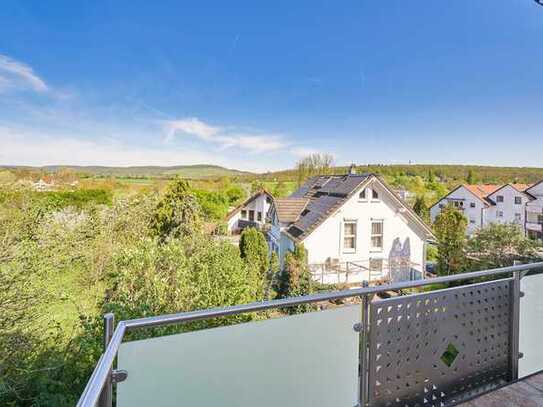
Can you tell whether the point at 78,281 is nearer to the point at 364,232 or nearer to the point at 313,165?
the point at 364,232

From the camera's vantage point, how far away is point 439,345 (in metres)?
1.64

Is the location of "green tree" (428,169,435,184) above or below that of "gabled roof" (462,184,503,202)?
above

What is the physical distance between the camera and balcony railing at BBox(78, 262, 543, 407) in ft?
3.66

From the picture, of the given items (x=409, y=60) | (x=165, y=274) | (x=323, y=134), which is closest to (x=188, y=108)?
(x=323, y=134)

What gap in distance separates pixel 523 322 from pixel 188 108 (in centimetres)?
1337

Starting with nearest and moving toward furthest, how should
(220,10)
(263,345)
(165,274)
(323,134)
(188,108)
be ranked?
(263,345), (165,274), (220,10), (188,108), (323,134)

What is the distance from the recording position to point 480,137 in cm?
1473

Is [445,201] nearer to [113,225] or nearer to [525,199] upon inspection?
[525,199]

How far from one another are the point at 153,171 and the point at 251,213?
5.44 meters

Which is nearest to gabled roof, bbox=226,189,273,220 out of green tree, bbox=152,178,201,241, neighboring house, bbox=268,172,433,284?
neighboring house, bbox=268,172,433,284

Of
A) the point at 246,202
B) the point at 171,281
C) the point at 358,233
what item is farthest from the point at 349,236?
the point at 171,281

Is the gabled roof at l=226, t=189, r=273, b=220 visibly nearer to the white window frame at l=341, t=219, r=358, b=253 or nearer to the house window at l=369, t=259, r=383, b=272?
the white window frame at l=341, t=219, r=358, b=253

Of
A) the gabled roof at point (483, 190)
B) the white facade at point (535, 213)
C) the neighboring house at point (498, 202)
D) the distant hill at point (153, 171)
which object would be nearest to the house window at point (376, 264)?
the distant hill at point (153, 171)

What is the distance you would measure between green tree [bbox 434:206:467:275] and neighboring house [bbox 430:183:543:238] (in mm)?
5469
